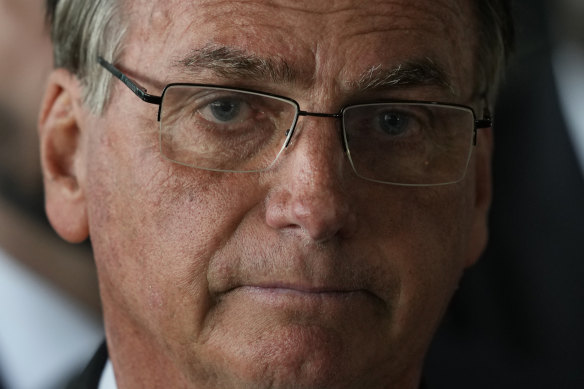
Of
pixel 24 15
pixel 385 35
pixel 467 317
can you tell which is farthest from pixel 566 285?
pixel 24 15

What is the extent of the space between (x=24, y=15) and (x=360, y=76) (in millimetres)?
2742

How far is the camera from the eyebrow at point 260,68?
215 cm

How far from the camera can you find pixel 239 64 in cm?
215

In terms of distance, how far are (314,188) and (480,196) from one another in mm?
881

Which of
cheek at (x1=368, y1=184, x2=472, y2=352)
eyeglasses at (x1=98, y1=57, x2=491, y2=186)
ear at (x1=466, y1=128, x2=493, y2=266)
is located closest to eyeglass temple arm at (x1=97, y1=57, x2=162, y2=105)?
eyeglasses at (x1=98, y1=57, x2=491, y2=186)

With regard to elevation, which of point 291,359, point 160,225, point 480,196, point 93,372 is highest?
point 160,225

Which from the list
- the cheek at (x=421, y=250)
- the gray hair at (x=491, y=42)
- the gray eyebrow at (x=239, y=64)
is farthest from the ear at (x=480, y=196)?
the gray eyebrow at (x=239, y=64)

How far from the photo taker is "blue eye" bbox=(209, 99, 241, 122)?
7.29 ft

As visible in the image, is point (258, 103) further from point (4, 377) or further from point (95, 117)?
point (4, 377)

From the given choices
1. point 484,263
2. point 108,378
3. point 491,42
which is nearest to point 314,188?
point 491,42

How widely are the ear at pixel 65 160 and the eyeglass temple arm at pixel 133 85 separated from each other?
0.23m

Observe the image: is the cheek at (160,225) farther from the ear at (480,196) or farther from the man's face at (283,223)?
the ear at (480,196)

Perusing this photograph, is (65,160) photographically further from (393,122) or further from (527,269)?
(527,269)

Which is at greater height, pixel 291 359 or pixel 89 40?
pixel 89 40
